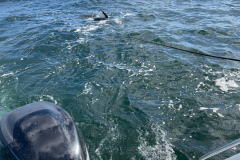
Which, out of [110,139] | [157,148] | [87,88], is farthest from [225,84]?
[87,88]

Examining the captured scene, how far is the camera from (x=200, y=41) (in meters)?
10.6

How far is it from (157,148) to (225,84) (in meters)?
4.24

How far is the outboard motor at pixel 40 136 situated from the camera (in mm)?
3424

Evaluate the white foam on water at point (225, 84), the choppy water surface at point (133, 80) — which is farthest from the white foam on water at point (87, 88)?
the white foam on water at point (225, 84)

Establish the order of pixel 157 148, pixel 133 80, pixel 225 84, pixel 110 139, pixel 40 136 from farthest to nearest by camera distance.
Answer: pixel 133 80 → pixel 225 84 → pixel 110 139 → pixel 157 148 → pixel 40 136

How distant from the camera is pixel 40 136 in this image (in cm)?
360

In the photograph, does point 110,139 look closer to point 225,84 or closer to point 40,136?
point 40,136

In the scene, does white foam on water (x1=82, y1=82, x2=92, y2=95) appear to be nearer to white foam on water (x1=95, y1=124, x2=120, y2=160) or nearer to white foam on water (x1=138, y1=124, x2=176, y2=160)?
white foam on water (x1=95, y1=124, x2=120, y2=160)

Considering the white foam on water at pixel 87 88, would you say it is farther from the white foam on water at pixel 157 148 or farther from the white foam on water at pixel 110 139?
the white foam on water at pixel 157 148

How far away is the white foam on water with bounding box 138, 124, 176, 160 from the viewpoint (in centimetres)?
466

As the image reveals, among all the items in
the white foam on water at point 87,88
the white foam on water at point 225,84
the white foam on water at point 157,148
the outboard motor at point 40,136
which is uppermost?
the outboard motor at point 40,136

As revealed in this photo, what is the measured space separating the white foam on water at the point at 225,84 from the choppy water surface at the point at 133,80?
39mm

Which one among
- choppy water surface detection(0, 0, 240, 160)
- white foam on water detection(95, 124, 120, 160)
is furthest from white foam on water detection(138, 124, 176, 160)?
white foam on water detection(95, 124, 120, 160)

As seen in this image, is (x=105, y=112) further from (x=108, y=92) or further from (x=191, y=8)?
(x=191, y=8)
